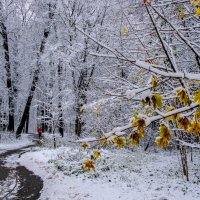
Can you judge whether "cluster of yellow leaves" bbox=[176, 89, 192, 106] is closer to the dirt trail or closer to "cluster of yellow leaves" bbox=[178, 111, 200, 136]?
"cluster of yellow leaves" bbox=[178, 111, 200, 136]

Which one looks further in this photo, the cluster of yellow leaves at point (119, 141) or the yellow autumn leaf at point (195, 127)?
the cluster of yellow leaves at point (119, 141)

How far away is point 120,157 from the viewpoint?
42.8 ft

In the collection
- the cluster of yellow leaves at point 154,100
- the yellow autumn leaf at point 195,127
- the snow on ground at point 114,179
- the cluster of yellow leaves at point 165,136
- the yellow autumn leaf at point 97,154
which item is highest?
the cluster of yellow leaves at point 154,100

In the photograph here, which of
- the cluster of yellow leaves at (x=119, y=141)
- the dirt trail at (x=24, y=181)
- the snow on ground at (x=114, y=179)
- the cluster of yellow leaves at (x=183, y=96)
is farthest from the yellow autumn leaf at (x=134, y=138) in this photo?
the dirt trail at (x=24, y=181)

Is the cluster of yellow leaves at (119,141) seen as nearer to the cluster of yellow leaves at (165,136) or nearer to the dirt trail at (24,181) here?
the cluster of yellow leaves at (165,136)

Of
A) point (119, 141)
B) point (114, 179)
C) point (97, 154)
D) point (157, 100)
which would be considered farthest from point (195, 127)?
point (114, 179)

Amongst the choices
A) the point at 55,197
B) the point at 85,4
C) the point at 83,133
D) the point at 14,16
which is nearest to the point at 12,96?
the point at 14,16

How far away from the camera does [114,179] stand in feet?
31.0

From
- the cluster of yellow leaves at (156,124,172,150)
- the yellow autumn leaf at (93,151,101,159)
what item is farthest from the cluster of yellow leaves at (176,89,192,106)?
the yellow autumn leaf at (93,151,101,159)

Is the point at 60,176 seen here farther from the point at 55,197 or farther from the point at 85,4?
the point at 85,4

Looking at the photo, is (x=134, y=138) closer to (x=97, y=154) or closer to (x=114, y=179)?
(x=97, y=154)

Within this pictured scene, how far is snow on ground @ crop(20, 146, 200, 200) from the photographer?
7.74 metres

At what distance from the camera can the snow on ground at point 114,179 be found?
7.74m

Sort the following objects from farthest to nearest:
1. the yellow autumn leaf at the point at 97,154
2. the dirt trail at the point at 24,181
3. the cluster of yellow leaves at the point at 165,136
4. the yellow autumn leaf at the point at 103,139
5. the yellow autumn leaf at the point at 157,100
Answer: the dirt trail at the point at 24,181
the yellow autumn leaf at the point at 97,154
the yellow autumn leaf at the point at 103,139
the cluster of yellow leaves at the point at 165,136
the yellow autumn leaf at the point at 157,100
